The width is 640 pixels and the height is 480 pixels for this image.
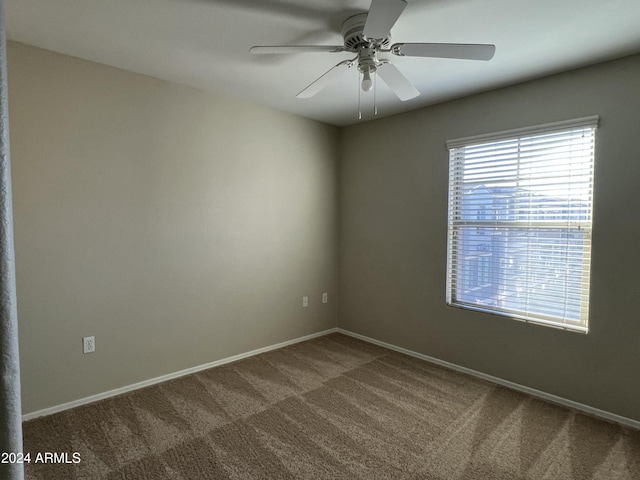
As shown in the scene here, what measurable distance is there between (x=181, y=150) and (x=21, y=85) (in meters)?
1.05

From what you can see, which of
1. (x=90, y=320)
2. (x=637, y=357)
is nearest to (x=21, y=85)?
(x=90, y=320)

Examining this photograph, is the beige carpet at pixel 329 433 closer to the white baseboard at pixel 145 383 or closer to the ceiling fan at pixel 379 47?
the white baseboard at pixel 145 383

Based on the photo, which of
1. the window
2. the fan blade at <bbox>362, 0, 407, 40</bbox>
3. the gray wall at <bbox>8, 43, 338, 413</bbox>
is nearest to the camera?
the fan blade at <bbox>362, 0, 407, 40</bbox>

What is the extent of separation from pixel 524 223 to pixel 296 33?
2193mm

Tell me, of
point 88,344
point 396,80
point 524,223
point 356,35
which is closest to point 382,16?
point 356,35

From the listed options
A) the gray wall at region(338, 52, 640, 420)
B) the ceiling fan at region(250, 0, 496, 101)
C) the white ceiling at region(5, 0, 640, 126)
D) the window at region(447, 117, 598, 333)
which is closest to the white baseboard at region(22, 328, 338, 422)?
the gray wall at region(338, 52, 640, 420)

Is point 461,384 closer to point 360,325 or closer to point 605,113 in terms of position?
point 360,325

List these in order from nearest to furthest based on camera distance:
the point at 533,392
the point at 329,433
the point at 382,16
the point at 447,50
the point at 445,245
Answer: the point at 382,16
the point at 447,50
the point at 329,433
the point at 533,392
the point at 445,245

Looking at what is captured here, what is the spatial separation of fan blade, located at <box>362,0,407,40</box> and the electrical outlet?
2699 millimetres

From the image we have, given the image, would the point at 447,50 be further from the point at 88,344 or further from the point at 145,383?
the point at 145,383

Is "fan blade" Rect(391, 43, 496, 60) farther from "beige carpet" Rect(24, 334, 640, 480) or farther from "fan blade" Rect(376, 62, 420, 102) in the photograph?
"beige carpet" Rect(24, 334, 640, 480)

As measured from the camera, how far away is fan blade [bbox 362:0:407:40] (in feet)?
4.52

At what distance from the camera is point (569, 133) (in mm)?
2525

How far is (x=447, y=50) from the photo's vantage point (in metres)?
1.77
